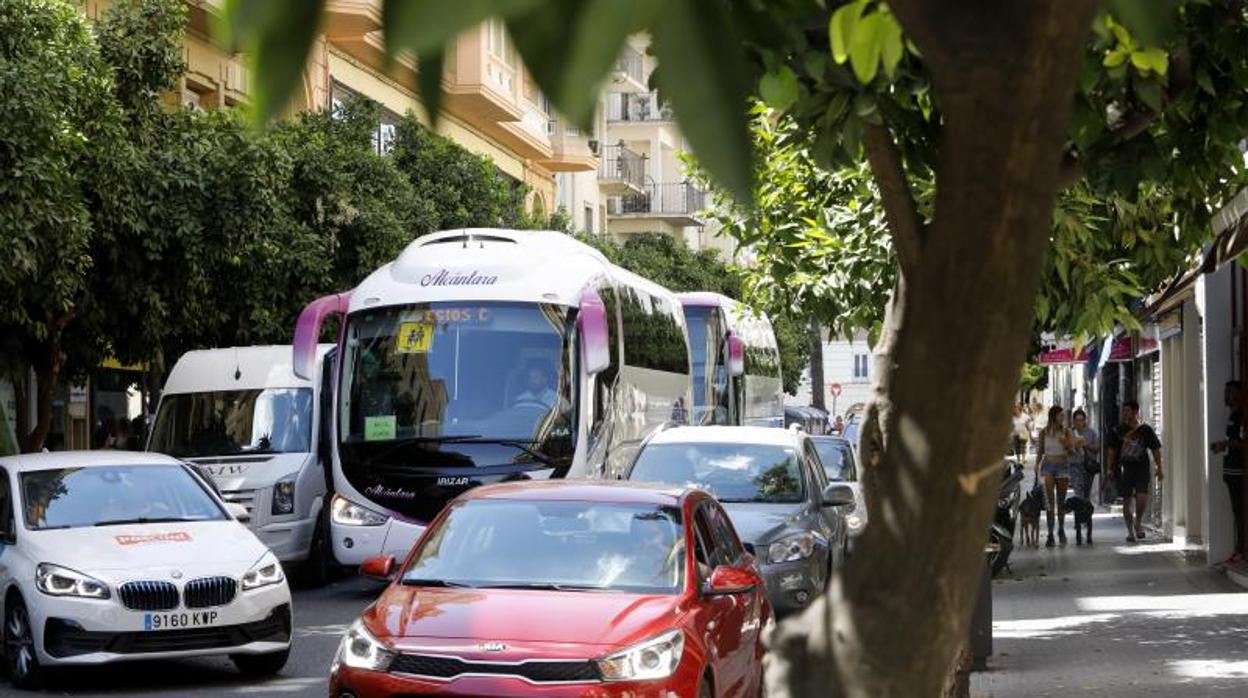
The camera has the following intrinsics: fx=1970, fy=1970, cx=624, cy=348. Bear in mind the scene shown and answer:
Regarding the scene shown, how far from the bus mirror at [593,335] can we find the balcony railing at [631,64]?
17726 millimetres

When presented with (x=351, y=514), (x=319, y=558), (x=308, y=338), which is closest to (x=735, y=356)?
(x=319, y=558)

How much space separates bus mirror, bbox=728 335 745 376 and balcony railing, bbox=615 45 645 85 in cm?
3249

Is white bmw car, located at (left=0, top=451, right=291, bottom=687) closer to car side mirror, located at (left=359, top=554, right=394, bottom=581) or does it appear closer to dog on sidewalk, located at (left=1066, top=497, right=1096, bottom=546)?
car side mirror, located at (left=359, top=554, right=394, bottom=581)

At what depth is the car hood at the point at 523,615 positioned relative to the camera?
9070 millimetres

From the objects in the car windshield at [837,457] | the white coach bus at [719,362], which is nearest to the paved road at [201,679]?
the car windshield at [837,457]

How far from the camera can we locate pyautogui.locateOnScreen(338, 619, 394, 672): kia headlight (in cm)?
911

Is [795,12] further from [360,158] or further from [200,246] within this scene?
[360,158]

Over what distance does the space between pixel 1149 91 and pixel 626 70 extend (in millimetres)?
5338

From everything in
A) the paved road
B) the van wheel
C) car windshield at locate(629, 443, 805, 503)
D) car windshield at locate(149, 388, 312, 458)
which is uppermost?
car windshield at locate(149, 388, 312, 458)

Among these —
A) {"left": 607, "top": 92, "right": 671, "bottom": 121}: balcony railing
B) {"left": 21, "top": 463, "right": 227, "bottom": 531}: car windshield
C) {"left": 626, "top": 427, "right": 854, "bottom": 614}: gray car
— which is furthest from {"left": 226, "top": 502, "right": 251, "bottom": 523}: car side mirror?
{"left": 607, "top": 92, "right": 671, "bottom": 121}: balcony railing

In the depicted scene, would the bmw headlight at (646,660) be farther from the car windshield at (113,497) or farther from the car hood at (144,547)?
the car windshield at (113,497)

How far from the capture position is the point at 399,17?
1.59 metres

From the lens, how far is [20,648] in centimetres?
1288

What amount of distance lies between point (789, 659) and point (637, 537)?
6991 mm
